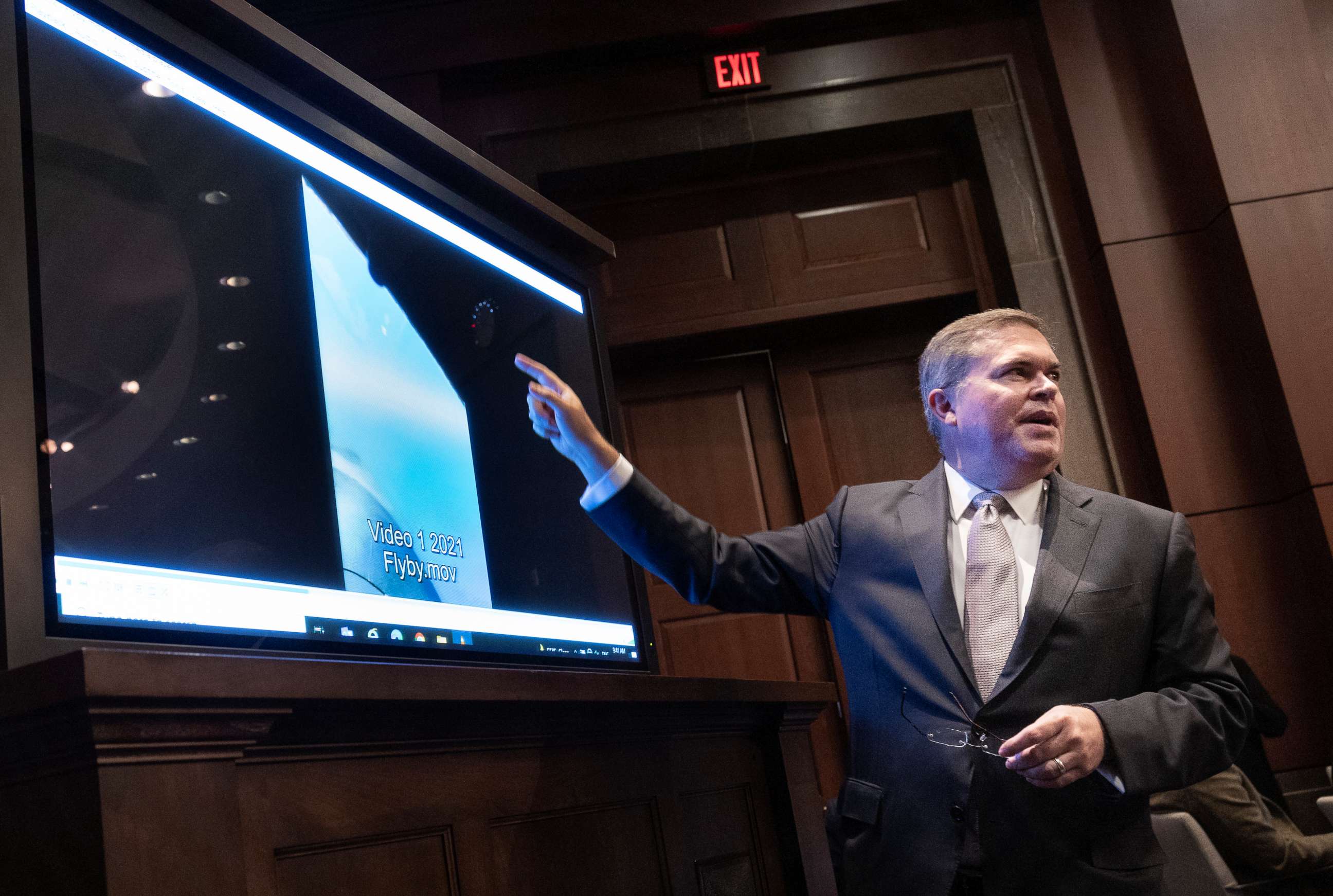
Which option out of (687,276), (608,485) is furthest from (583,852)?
(687,276)

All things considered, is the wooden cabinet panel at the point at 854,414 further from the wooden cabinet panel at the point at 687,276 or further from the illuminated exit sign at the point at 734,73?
the illuminated exit sign at the point at 734,73

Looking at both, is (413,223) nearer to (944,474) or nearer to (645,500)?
(645,500)

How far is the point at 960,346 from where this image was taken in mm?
2357

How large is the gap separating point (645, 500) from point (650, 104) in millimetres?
2943

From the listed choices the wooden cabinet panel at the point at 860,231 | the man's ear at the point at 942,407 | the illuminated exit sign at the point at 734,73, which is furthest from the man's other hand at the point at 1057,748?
the illuminated exit sign at the point at 734,73

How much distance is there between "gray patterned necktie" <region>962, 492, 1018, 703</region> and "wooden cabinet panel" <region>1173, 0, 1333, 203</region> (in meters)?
2.73

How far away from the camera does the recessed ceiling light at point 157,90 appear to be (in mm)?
1638

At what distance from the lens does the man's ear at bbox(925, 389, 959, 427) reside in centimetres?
234

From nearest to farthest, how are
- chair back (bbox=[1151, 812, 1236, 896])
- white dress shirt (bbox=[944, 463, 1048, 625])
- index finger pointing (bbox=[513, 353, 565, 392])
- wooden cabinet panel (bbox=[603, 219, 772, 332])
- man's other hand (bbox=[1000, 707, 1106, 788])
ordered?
man's other hand (bbox=[1000, 707, 1106, 788])
index finger pointing (bbox=[513, 353, 565, 392])
white dress shirt (bbox=[944, 463, 1048, 625])
chair back (bbox=[1151, 812, 1236, 896])
wooden cabinet panel (bbox=[603, 219, 772, 332])

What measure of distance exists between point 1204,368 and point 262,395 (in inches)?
143

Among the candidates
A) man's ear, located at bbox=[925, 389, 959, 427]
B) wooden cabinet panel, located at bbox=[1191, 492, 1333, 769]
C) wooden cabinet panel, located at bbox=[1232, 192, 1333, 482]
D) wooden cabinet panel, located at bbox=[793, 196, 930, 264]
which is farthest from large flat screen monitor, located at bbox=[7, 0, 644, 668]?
wooden cabinet panel, located at bbox=[1232, 192, 1333, 482]

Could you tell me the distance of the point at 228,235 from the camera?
5.59 ft

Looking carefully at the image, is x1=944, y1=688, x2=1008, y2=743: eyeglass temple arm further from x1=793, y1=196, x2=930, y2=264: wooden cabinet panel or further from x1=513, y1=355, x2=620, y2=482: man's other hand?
x1=793, y1=196, x2=930, y2=264: wooden cabinet panel

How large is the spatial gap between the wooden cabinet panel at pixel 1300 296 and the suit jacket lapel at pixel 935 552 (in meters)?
2.38
